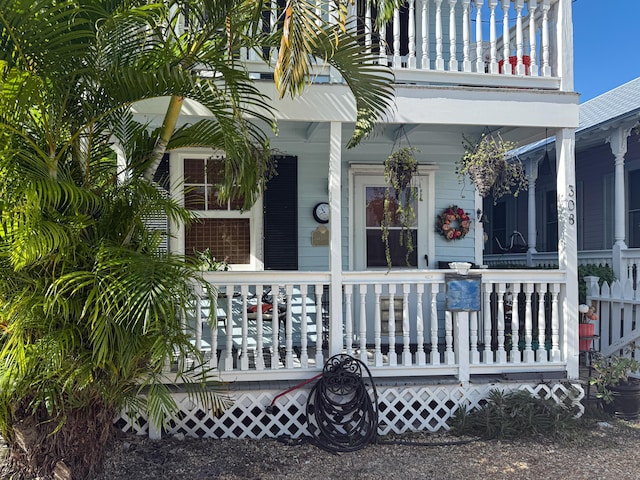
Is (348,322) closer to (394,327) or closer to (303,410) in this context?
(394,327)

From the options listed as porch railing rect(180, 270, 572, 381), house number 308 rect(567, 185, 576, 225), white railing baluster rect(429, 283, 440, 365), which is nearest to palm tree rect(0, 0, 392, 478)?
porch railing rect(180, 270, 572, 381)

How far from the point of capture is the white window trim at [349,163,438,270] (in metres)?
6.36

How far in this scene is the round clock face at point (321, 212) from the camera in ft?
20.4

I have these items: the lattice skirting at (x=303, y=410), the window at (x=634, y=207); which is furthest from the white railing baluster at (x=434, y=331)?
the window at (x=634, y=207)

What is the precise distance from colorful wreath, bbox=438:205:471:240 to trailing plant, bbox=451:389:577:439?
2.30m

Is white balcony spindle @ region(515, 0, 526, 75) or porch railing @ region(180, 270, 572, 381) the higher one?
white balcony spindle @ region(515, 0, 526, 75)

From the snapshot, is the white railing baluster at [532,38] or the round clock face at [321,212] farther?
the round clock face at [321,212]

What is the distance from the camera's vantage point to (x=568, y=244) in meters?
4.91

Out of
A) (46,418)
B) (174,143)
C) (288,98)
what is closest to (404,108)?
(288,98)

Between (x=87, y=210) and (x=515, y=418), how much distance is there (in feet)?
12.7

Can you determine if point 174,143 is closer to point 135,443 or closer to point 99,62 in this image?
point 99,62

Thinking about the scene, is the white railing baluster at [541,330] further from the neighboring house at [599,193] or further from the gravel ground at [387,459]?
the neighboring house at [599,193]

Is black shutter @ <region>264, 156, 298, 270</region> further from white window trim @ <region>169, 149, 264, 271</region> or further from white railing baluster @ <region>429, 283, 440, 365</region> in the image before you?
white railing baluster @ <region>429, 283, 440, 365</region>

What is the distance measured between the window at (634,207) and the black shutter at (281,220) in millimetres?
6639
